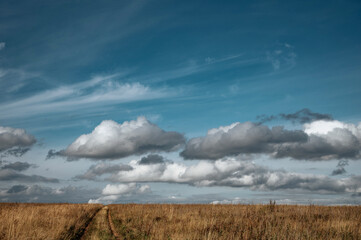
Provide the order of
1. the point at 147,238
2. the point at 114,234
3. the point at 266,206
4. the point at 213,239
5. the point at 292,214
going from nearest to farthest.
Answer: the point at 213,239 → the point at 147,238 → the point at 114,234 → the point at 292,214 → the point at 266,206

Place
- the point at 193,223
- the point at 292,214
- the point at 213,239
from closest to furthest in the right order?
the point at 213,239, the point at 193,223, the point at 292,214

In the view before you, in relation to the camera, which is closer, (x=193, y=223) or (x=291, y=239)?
(x=291, y=239)

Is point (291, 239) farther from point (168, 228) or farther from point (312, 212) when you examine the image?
point (312, 212)

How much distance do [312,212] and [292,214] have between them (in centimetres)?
217

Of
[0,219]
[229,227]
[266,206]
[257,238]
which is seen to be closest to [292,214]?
[266,206]

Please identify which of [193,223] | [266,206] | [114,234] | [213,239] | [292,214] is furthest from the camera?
[266,206]

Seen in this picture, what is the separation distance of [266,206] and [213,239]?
1432 centimetres

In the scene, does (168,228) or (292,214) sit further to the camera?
(292,214)

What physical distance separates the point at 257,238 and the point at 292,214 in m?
9.18

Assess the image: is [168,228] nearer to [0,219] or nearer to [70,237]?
[70,237]

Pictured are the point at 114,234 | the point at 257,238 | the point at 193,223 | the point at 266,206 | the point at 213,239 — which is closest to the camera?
the point at 213,239

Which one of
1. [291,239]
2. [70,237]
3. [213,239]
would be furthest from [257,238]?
[70,237]

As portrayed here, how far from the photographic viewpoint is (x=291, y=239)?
1196 centimetres

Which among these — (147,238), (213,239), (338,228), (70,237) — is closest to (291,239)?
(213,239)
